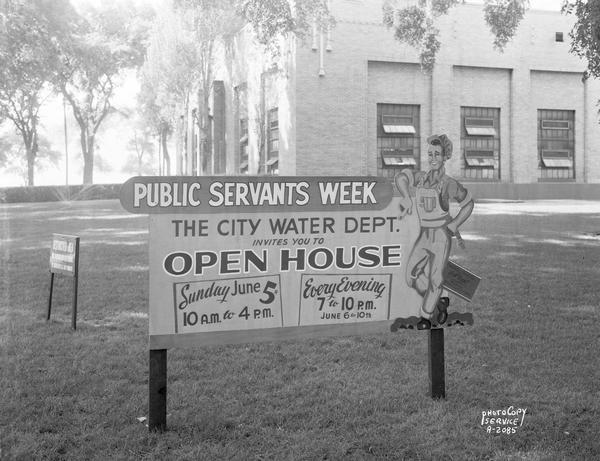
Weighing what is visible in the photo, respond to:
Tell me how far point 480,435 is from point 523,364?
1535 mm

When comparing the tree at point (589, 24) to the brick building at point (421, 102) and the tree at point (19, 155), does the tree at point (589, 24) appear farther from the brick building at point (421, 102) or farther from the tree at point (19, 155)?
the tree at point (19, 155)

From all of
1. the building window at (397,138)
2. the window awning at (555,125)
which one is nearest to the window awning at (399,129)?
the building window at (397,138)

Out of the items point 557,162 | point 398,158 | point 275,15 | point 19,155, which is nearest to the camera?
point 275,15

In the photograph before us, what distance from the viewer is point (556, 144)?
25047 mm

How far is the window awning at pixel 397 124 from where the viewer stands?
1970 centimetres

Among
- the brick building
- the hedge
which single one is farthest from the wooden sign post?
the hedge

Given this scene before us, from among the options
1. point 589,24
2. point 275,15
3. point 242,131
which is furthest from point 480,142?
point 275,15

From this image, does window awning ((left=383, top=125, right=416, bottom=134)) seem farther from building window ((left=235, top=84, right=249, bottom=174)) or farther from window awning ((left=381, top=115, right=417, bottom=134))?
building window ((left=235, top=84, right=249, bottom=174))

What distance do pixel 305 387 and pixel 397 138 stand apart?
1600 centimetres

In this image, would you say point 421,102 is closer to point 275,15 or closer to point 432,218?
point 275,15

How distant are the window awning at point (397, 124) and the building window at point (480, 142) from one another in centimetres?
192

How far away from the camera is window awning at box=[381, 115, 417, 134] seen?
776 inches

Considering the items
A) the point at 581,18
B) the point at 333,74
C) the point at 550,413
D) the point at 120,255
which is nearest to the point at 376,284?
the point at 550,413

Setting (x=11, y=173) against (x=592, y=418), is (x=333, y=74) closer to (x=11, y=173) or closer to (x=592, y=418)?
(x=592, y=418)
